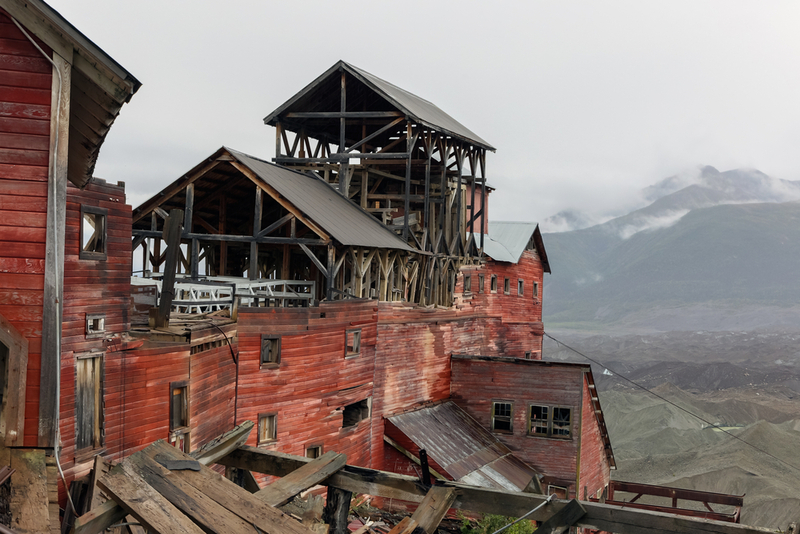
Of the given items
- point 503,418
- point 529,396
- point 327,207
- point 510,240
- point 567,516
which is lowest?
point 503,418

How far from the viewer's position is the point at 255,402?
21406 millimetres

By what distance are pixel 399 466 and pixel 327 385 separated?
6.39 meters

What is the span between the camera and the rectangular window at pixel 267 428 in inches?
853

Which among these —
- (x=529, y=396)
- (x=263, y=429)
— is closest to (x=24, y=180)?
(x=263, y=429)

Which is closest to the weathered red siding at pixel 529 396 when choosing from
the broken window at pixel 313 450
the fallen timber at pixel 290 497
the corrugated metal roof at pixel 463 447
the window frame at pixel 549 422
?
the window frame at pixel 549 422

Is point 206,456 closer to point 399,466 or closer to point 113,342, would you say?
point 113,342

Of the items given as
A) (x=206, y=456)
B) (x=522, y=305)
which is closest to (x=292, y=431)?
(x=206, y=456)

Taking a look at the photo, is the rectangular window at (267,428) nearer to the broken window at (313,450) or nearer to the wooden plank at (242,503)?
the broken window at (313,450)

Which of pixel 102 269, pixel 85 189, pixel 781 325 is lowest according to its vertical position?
pixel 781 325

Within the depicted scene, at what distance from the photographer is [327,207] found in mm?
A: 29969

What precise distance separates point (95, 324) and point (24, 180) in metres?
5.34

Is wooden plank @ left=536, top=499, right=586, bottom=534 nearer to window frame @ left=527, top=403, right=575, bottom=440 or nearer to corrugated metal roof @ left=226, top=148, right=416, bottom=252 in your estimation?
corrugated metal roof @ left=226, top=148, right=416, bottom=252

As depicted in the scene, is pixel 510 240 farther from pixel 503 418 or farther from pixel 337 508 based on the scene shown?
pixel 337 508

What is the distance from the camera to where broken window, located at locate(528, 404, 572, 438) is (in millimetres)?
32438
